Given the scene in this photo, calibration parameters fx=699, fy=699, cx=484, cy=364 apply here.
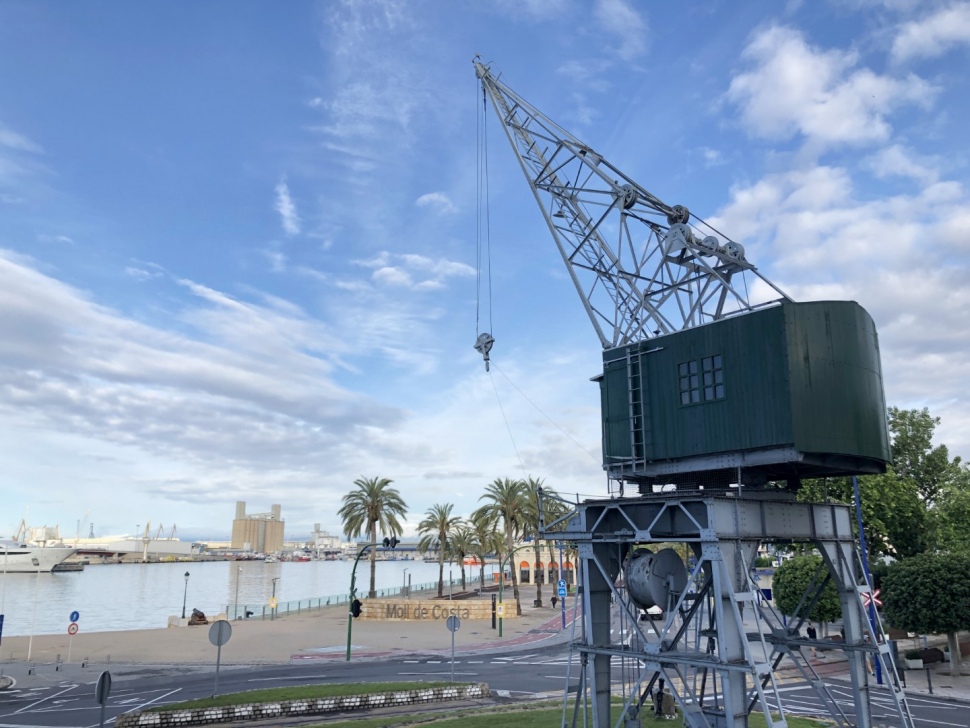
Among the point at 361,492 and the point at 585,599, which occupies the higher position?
the point at 361,492

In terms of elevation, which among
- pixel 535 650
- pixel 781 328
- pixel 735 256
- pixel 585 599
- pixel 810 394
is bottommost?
pixel 535 650

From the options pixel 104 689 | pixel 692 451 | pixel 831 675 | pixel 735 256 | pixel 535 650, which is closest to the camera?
pixel 104 689

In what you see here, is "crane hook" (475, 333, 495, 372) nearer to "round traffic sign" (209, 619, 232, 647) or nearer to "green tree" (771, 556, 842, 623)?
"round traffic sign" (209, 619, 232, 647)

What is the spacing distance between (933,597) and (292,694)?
1274 inches

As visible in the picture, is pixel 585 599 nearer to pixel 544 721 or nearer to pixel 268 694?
pixel 544 721

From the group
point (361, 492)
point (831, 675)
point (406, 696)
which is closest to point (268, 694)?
point (406, 696)

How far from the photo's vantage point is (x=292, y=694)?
2698cm

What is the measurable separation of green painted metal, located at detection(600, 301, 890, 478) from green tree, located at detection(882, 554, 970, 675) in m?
23.1

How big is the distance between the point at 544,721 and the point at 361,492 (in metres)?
Result: 53.2

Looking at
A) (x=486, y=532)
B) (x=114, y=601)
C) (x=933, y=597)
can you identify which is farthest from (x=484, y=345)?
(x=114, y=601)

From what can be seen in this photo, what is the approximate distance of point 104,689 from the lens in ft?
53.4

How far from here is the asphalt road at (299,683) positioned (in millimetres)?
27234

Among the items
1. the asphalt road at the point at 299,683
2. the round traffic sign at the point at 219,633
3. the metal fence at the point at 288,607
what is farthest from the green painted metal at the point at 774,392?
the metal fence at the point at 288,607

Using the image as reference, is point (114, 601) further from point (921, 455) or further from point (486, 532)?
point (921, 455)
